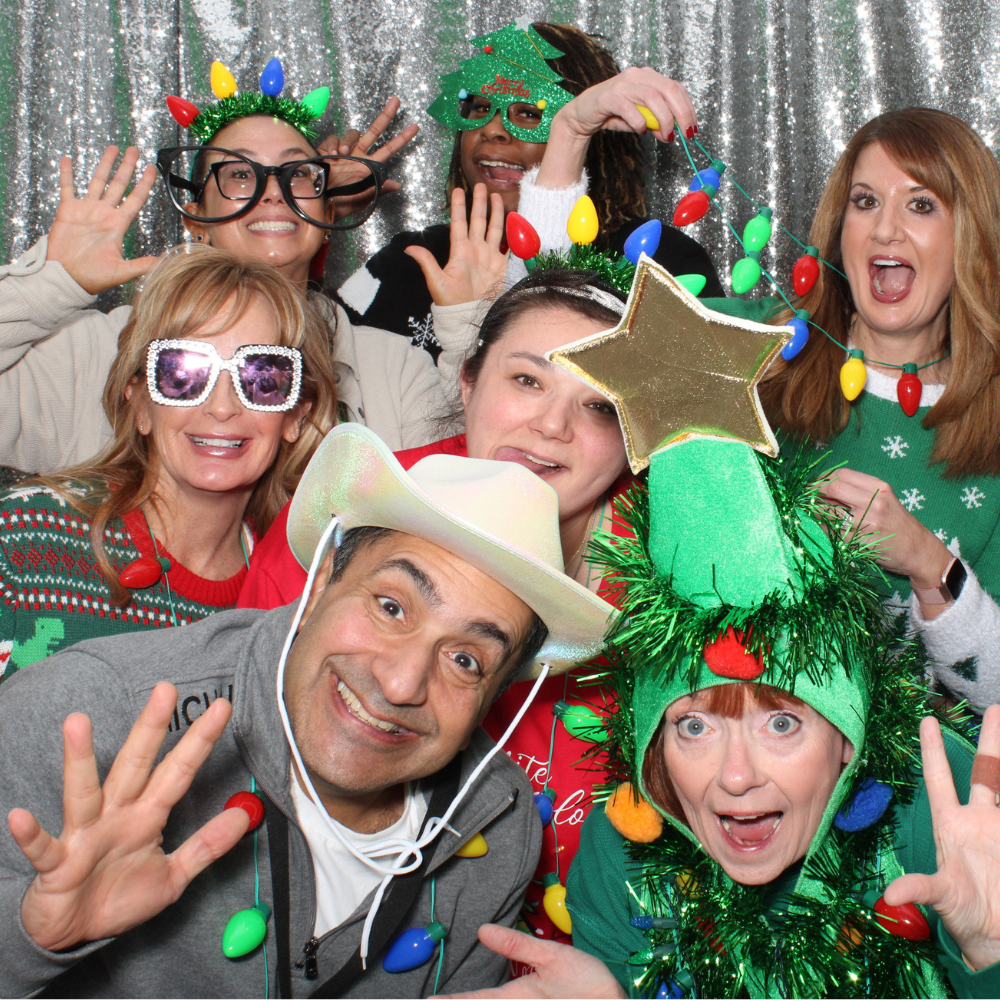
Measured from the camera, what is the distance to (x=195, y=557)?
2.37 metres

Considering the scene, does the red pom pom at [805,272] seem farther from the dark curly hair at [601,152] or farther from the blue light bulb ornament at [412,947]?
the blue light bulb ornament at [412,947]

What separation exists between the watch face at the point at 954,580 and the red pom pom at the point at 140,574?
1670 millimetres

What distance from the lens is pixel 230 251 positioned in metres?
2.61

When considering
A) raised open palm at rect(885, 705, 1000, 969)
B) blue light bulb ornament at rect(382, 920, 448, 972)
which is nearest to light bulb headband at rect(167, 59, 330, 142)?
blue light bulb ornament at rect(382, 920, 448, 972)

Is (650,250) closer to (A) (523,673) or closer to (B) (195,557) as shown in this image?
(A) (523,673)

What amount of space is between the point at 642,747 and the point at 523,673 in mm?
311

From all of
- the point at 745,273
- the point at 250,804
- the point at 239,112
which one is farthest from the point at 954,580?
the point at 239,112

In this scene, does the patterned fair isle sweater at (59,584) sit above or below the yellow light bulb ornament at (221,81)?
below

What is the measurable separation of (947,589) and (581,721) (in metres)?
0.82

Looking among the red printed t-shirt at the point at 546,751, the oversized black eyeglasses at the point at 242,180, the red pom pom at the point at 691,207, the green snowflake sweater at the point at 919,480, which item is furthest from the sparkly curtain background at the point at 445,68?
the red printed t-shirt at the point at 546,751

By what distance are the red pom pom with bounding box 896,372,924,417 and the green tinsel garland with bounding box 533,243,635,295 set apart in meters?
0.70

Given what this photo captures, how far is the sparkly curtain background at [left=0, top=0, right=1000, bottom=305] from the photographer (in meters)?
3.69

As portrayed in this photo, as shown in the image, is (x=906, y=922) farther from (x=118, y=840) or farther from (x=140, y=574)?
(x=140, y=574)

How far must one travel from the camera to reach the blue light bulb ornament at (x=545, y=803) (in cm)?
209
